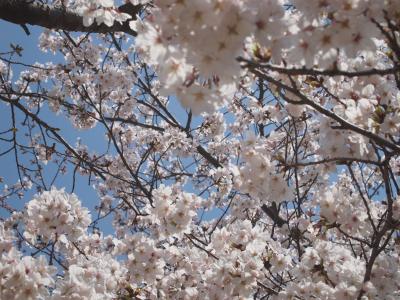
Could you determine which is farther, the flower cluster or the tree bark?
the tree bark

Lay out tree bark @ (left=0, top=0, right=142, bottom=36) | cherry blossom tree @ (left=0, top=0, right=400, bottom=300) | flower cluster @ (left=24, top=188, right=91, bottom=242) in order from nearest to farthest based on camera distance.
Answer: cherry blossom tree @ (left=0, top=0, right=400, bottom=300) → flower cluster @ (left=24, top=188, right=91, bottom=242) → tree bark @ (left=0, top=0, right=142, bottom=36)

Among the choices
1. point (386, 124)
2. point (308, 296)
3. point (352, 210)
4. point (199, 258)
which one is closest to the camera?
point (386, 124)

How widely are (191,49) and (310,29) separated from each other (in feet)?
1.90

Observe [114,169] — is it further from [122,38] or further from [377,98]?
[377,98]

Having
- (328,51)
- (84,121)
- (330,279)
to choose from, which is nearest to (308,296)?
(330,279)

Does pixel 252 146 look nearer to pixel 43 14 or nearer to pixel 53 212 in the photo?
pixel 53 212

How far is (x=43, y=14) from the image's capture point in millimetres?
4074

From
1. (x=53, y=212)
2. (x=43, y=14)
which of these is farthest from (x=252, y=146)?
(x=43, y=14)

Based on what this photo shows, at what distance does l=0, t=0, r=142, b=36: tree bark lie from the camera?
3.87 metres

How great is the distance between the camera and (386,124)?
2.59m

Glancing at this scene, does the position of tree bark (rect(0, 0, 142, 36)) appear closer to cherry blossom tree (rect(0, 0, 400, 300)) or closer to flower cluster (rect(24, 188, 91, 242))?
cherry blossom tree (rect(0, 0, 400, 300))

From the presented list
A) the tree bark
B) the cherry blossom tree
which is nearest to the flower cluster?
the cherry blossom tree

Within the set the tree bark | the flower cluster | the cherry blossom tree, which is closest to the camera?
the cherry blossom tree

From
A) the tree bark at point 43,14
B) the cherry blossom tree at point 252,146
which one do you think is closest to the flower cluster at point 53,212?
the cherry blossom tree at point 252,146
